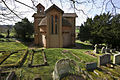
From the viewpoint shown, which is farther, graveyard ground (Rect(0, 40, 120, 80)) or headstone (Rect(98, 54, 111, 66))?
headstone (Rect(98, 54, 111, 66))

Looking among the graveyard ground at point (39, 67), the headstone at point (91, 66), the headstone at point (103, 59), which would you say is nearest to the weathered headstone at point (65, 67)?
the graveyard ground at point (39, 67)

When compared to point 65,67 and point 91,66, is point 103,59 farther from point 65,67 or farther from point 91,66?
point 65,67

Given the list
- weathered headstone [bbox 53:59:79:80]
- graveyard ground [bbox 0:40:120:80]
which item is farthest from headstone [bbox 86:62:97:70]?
weathered headstone [bbox 53:59:79:80]

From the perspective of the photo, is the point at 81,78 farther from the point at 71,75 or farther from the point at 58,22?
the point at 58,22

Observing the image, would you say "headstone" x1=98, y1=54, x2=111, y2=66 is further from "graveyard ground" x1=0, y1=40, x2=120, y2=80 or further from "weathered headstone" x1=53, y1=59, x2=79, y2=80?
"weathered headstone" x1=53, y1=59, x2=79, y2=80

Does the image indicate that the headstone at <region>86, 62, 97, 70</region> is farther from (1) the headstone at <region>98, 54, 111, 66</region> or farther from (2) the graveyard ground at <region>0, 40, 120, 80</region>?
(1) the headstone at <region>98, 54, 111, 66</region>

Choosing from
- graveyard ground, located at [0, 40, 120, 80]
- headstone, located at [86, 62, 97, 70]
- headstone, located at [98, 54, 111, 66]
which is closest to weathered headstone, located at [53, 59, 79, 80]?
graveyard ground, located at [0, 40, 120, 80]

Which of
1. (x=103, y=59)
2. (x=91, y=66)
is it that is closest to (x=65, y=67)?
(x=91, y=66)

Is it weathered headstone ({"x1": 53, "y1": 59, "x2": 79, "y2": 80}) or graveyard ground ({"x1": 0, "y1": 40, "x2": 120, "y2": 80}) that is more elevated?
weathered headstone ({"x1": 53, "y1": 59, "x2": 79, "y2": 80})

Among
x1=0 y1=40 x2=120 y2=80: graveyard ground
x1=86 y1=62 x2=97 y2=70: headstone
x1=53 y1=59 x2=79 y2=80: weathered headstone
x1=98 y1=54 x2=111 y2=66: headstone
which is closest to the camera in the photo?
x1=53 y1=59 x2=79 y2=80: weathered headstone

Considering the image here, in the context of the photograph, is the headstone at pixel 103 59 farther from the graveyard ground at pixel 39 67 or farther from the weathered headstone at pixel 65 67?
the weathered headstone at pixel 65 67

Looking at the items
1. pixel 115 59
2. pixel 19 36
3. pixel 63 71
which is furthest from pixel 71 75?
pixel 19 36

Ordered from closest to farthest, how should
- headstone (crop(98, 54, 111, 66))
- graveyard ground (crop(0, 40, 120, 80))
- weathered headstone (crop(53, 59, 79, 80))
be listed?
weathered headstone (crop(53, 59, 79, 80)), graveyard ground (crop(0, 40, 120, 80)), headstone (crop(98, 54, 111, 66))

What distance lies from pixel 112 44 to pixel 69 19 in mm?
16716
